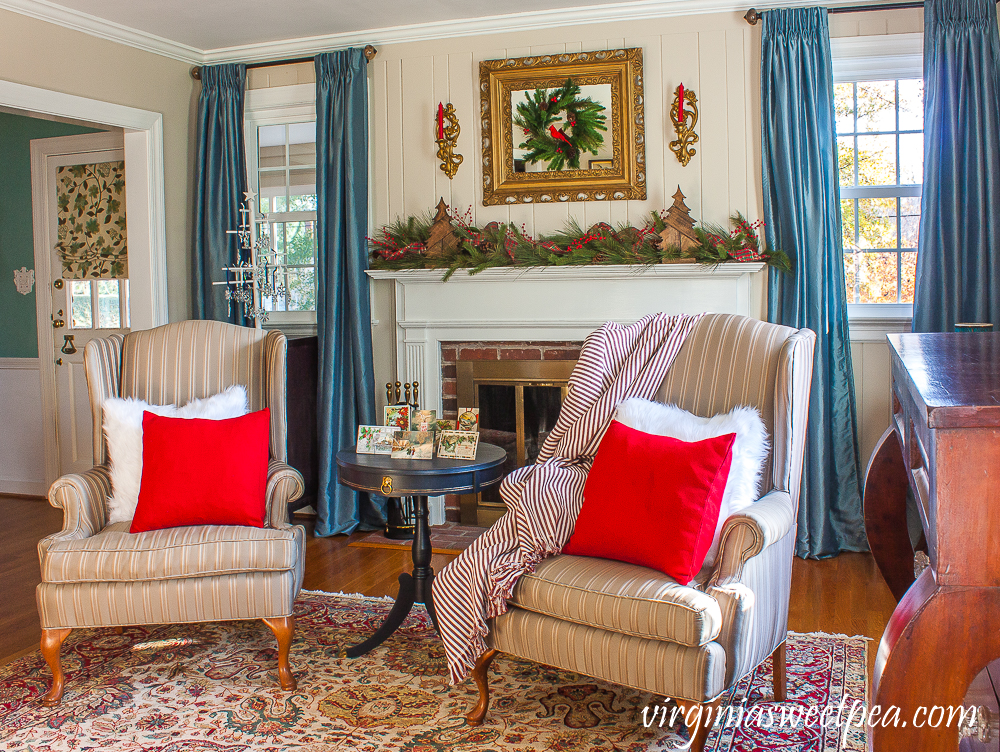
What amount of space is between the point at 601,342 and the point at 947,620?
5.36 ft

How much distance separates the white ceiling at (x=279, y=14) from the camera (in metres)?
3.66

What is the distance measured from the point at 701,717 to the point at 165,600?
154cm

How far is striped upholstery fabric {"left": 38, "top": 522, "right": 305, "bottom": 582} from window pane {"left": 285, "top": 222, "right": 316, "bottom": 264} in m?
2.35

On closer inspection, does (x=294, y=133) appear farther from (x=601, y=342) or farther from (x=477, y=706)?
(x=477, y=706)

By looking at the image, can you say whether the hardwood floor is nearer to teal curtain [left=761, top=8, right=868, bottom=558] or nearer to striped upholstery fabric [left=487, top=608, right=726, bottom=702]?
teal curtain [left=761, top=8, right=868, bottom=558]

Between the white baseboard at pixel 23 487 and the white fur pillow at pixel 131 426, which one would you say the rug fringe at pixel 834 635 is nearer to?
the white fur pillow at pixel 131 426

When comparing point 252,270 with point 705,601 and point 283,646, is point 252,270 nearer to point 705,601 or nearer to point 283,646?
point 283,646

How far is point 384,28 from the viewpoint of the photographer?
4062 mm

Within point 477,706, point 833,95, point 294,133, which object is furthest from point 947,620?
point 294,133

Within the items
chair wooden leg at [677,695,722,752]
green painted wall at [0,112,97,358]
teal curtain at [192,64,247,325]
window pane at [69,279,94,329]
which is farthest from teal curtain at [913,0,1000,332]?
green painted wall at [0,112,97,358]

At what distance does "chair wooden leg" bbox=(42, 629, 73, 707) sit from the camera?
2.34 m

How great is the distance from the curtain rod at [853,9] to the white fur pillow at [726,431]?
83.1 inches

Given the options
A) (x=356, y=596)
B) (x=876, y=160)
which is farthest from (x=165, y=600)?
(x=876, y=160)

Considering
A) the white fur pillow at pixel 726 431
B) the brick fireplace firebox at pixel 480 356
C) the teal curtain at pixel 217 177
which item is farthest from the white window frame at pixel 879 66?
the teal curtain at pixel 217 177
